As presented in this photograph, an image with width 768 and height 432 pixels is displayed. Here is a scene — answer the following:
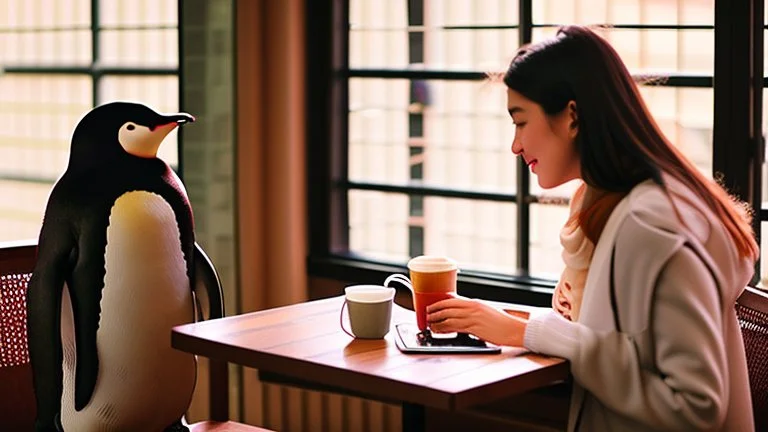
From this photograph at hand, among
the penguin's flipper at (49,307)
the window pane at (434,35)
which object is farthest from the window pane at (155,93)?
the penguin's flipper at (49,307)

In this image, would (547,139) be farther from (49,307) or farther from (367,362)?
(49,307)

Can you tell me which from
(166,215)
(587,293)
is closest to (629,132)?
(587,293)

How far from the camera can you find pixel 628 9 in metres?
→ 3.01

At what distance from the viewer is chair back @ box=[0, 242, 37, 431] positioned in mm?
2521

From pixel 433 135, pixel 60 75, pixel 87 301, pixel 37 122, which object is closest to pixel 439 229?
pixel 433 135

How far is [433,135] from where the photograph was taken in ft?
11.4

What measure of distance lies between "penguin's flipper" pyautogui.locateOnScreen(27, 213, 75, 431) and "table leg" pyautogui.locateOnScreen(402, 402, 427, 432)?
25.2 inches

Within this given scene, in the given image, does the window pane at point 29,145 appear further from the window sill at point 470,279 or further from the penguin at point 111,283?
the penguin at point 111,283

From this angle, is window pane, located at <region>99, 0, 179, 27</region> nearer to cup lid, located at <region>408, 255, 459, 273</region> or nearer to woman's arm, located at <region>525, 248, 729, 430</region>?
cup lid, located at <region>408, 255, 459, 273</region>

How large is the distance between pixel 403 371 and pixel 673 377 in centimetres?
41

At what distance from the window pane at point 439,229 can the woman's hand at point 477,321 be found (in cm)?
123

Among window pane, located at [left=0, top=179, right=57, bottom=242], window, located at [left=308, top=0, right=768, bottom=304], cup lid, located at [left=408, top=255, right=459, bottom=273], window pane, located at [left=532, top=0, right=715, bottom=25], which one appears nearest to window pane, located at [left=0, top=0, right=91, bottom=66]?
window pane, located at [left=0, top=179, right=57, bottom=242]

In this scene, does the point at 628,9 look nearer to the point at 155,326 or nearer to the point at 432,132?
the point at 432,132

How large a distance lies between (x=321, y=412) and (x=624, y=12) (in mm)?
1394
